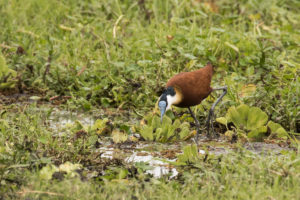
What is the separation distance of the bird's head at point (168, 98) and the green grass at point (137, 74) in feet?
2.09

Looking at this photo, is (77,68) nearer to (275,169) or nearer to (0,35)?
(0,35)

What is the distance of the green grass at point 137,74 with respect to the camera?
11.9ft

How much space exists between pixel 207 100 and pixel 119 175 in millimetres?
2127

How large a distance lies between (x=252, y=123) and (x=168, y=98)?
0.87 metres

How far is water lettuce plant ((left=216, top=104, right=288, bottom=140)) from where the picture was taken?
16.2ft

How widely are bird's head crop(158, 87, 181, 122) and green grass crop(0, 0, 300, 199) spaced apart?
64 centimetres

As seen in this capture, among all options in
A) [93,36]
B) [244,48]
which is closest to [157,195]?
[244,48]

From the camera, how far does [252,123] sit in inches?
197

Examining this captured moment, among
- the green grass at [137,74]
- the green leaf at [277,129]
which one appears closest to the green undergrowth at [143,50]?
the green grass at [137,74]

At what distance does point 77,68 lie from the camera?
20.9 ft

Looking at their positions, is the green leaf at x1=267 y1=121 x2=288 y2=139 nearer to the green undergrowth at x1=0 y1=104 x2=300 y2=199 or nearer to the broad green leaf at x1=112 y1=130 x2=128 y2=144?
the green undergrowth at x1=0 y1=104 x2=300 y2=199

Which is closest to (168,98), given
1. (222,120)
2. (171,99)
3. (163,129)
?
(171,99)

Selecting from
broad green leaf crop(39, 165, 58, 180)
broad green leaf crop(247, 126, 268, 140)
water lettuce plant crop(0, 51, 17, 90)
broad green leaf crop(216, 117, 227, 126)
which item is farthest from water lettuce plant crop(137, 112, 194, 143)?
water lettuce plant crop(0, 51, 17, 90)

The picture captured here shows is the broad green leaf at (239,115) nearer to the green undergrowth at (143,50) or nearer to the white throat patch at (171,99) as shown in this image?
the green undergrowth at (143,50)
